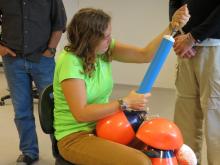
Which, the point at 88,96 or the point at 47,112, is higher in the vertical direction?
the point at 88,96

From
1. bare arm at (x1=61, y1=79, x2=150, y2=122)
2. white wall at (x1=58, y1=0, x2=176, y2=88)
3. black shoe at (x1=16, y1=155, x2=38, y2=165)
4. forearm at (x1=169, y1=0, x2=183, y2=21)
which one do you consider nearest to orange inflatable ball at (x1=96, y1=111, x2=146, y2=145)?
bare arm at (x1=61, y1=79, x2=150, y2=122)

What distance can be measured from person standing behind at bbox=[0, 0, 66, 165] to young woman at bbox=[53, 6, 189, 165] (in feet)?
2.33

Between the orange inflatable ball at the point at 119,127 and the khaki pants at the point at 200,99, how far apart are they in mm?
532

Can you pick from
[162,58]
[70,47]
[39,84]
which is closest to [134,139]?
[162,58]

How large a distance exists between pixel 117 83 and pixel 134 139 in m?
2.95

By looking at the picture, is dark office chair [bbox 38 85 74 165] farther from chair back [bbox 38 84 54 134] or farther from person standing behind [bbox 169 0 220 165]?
person standing behind [bbox 169 0 220 165]

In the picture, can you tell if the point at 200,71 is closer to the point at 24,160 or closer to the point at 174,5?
the point at 174,5

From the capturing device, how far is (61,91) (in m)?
1.53

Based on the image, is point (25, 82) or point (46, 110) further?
point (25, 82)

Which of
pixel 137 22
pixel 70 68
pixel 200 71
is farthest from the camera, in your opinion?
pixel 137 22

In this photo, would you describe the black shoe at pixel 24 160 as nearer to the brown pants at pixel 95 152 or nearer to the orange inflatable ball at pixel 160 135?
the brown pants at pixel 95 152

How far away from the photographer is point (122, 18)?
4.19 m

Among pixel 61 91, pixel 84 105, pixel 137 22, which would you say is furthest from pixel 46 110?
pixel 137 22

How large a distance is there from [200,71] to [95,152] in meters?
0.75
